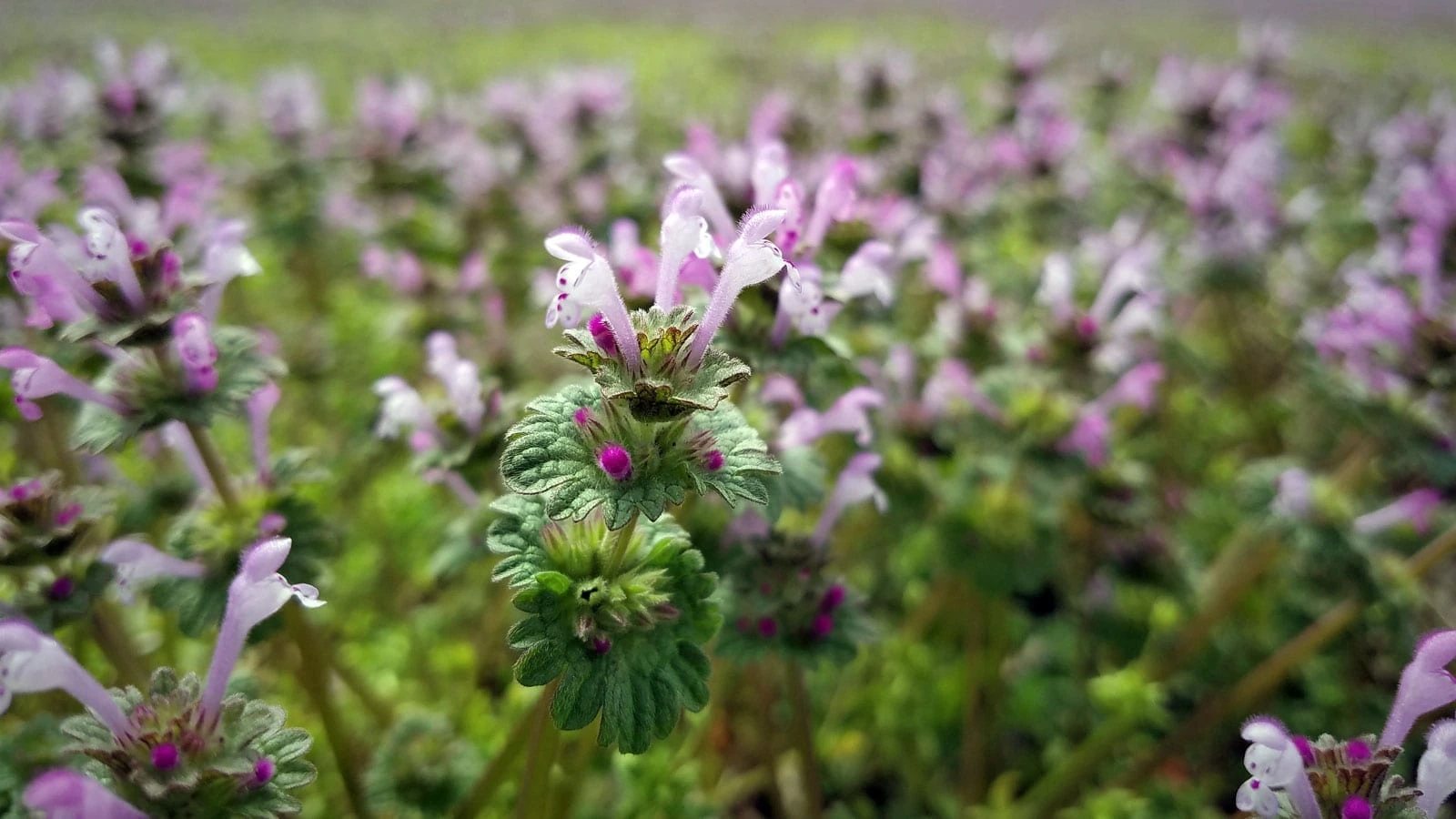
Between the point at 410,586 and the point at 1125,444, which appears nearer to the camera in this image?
the point at 1125,444

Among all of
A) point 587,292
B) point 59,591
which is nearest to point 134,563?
point 59,591

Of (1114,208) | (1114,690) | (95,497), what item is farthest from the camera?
(1114,208)

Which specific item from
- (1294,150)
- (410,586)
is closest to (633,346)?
(410,586)

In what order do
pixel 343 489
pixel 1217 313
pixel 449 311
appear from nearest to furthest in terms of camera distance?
1. pixel 449 311
2. pixel 343 489
3. pixel 1217 313

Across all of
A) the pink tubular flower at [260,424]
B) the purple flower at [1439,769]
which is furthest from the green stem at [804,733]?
the pink tubular flower at [260,424]

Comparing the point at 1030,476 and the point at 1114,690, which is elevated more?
the point at 1030,476

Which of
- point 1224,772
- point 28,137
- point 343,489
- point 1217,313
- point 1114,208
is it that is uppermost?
point 28,137

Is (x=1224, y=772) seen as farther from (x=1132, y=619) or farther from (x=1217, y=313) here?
(x=1217, y=313)
